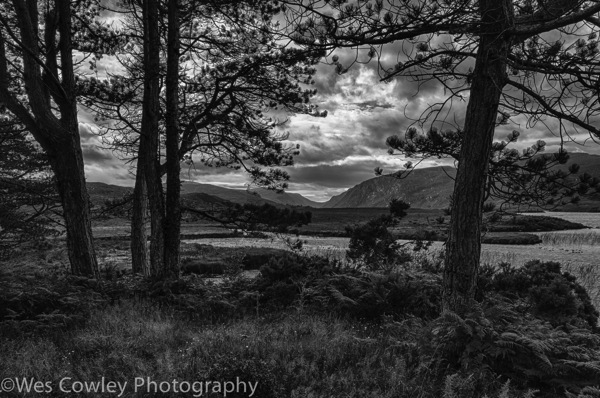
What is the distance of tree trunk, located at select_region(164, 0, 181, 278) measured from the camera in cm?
812

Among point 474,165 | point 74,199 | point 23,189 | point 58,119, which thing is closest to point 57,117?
point 58,119

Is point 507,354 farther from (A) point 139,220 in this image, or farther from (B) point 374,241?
(A) point 139,220

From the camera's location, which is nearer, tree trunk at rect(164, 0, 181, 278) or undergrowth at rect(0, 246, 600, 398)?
undergrowth at rect(0, 246, 600, 398)

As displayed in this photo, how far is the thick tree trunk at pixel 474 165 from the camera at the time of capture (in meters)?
4.66

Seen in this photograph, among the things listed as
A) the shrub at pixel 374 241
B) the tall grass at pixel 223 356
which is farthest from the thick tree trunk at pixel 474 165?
the shrub at pixel 374 241

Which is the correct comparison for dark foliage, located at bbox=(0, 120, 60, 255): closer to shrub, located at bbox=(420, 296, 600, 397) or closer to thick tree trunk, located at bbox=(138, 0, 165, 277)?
thick tree trunk, located at bbox=(138, 0, 165, 277)

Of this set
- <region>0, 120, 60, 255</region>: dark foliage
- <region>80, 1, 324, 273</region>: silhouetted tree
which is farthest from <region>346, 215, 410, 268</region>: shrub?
<region>0, 120, 60, 255</region>: dark foliage

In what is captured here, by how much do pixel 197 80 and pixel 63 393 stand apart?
28.5ft

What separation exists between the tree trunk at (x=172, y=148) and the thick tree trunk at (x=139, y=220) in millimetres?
2083

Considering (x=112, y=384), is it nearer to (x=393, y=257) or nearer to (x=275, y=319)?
(x=275, y=319)

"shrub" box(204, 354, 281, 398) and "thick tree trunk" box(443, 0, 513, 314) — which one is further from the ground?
"thick tree trunk" box(443, 0, 513, 314)

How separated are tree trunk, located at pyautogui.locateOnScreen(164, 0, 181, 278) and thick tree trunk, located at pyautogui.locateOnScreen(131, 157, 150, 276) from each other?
2083 mm

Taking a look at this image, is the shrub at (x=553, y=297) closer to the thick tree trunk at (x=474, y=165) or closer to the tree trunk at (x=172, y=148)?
the thick tree trunk at (x=474, y=165)

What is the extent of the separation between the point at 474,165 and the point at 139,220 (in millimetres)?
8862
